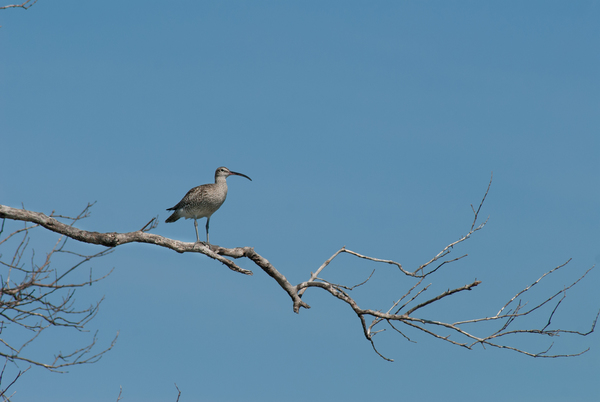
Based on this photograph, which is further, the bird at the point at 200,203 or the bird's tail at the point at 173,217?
the bird's tail at the point at 173,217

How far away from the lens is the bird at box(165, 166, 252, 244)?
11.9 meters

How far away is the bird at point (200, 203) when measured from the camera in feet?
38.9

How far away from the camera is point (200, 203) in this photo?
466 inches

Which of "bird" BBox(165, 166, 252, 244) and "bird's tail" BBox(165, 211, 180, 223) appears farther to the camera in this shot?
"bird's tail" BBox(165, 211, 180, 223)

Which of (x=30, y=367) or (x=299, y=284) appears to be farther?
(x=299, y=284)

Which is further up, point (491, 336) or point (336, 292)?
point (336, 292)

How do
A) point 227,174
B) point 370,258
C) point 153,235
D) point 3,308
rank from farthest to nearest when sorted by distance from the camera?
point 227,174
point 370,258
point 153,235
point 3,308

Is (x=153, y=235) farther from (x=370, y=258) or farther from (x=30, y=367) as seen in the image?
(x=370, y=258)

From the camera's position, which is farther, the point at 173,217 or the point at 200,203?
the point at 173,217

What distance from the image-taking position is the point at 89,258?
6.80 meters

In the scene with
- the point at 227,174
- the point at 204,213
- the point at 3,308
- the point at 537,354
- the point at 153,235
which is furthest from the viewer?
the point at 227,174

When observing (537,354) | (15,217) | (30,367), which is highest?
(15,217)

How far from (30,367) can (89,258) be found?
1.40m

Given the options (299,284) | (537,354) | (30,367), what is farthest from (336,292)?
(30,367)
